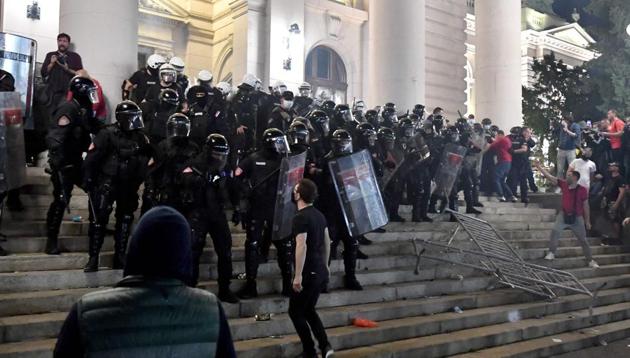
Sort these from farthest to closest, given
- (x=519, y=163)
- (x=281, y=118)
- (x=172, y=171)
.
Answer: (x=519, y=163)
(x=281, y=118)
(x=172, y=171)

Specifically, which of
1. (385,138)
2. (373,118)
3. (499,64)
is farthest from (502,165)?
(499,64)

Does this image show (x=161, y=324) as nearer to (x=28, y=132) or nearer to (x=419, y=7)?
(x=28, y=132)

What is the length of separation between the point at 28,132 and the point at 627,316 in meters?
10.4

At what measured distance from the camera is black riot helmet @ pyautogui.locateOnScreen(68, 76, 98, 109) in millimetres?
7266

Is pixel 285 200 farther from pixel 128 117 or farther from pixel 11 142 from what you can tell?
pixel 11 142

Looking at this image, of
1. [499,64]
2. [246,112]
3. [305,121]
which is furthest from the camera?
[499,64]

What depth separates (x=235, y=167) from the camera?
8680 millimetres

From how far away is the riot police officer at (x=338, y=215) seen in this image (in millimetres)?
8281

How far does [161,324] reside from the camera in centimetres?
196

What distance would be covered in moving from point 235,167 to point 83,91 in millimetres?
2328

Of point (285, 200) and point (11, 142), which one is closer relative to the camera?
point (11, 142)

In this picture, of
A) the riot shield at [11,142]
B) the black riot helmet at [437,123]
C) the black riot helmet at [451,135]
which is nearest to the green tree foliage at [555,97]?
the black riot helmet at [437,123]

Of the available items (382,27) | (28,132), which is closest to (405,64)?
(382,27)

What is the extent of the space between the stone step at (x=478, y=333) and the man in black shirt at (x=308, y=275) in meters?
0.82
